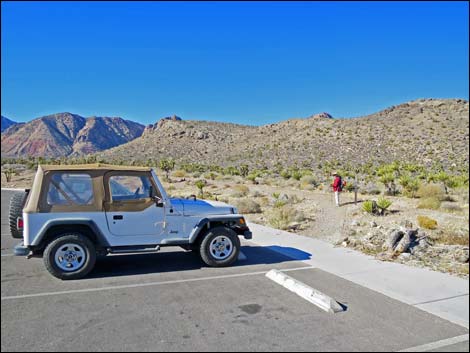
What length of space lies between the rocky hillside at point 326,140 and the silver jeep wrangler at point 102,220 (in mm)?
45076

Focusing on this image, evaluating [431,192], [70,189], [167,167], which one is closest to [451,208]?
[431,192]

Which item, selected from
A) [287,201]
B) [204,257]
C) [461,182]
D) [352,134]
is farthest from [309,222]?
[352,134]

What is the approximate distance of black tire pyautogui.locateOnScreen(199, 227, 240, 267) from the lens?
7.19 metres

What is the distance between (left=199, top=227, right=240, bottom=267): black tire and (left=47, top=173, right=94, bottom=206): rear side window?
7.21 feet

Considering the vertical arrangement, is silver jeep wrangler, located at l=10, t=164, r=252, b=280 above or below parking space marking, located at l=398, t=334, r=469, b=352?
above

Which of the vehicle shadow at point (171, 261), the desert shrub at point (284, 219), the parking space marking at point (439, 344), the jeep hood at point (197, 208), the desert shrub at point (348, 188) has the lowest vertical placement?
the parking space marking at point (439, 344)

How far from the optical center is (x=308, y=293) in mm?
5496

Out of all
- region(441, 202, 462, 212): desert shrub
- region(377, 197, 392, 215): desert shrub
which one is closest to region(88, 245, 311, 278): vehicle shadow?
region(377, 197, 392, 215): desert shrub

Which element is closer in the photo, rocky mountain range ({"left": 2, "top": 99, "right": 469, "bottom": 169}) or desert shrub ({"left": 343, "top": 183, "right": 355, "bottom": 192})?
desert shrub ({"left": 343, "top": 183, "right": 355, "bottom": 192})

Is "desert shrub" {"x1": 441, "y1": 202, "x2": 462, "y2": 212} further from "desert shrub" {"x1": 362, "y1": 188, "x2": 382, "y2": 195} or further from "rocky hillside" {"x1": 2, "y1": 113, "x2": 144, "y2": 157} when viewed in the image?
"rocky hillside" {"x1": 2, "y1": 113, "x2": 144, "y2": 157}

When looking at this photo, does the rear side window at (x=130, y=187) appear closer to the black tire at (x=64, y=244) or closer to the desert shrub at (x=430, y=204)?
the black tire at (x=64, y=244)

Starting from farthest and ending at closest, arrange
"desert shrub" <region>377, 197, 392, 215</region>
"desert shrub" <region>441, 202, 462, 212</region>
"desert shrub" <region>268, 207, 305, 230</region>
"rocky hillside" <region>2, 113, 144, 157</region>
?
"rocky hillside" <region>2, 113, 144, 157</region> → "desert shrub" <region>441, 202, 462, 212</region> → "desert shrub" <region>377, 197, 392, 215</region> → "desert shrub" <region>268, 207, 305, 230</region>

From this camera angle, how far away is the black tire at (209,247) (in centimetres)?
719

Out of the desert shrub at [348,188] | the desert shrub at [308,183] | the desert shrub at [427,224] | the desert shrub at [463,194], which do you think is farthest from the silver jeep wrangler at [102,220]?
the desert shrub at [308,183]
